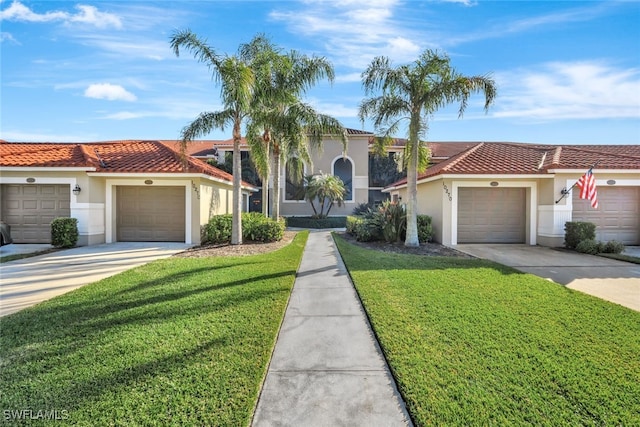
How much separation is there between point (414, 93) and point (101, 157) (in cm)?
1412

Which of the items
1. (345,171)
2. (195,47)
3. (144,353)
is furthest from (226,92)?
(345,171)

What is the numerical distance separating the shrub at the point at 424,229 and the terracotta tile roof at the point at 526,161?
2089 mm

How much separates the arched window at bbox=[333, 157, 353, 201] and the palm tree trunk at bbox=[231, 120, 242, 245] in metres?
16.4

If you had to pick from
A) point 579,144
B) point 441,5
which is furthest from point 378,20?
point 579,144

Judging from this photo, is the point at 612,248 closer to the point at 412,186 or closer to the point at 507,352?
the point at 412,186

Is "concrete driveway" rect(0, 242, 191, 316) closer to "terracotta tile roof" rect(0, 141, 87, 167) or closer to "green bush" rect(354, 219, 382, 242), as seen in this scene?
"terracotta tile roof" rect(0, 141, 87, 167)

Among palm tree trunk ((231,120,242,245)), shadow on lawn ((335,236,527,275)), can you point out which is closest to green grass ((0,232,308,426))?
shadow on lawn ((335,236,527,275))

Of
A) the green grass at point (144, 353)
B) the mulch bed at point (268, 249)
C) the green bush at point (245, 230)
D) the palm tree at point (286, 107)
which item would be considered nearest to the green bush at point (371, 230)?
the mulch bed at point (268, 249)

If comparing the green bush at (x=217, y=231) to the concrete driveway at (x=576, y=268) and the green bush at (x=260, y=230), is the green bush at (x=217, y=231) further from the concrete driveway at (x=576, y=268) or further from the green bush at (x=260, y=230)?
the concrete driveway at (x=576, y=268)

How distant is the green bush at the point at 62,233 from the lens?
12695 millimetres

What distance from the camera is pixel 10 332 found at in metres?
4.58

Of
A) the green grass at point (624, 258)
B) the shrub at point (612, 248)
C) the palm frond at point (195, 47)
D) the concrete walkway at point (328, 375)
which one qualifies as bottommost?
the concrete walkway at point (328, 375)

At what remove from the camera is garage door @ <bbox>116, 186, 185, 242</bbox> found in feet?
48.0

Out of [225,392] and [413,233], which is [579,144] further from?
[225,392]
